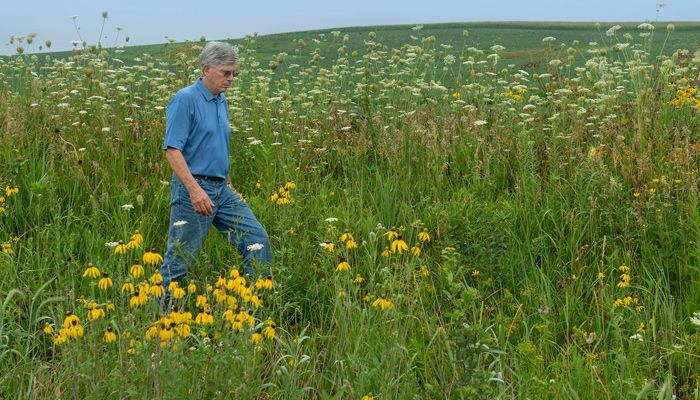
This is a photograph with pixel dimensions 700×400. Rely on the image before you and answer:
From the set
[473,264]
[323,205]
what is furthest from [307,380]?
[323,205]

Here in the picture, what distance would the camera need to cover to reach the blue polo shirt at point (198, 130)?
16.7ft

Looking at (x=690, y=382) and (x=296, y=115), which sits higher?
(x=296, y=115)

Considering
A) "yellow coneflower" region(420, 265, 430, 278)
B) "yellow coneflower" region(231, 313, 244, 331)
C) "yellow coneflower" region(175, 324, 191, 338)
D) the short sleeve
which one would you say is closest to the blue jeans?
the short sleeve

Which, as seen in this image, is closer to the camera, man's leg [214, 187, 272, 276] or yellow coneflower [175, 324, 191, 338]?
Answer: yellow coneflower [175, 324, 191, 338]

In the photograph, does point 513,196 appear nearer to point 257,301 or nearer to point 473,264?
point 473,264

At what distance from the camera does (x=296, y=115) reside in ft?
28.8

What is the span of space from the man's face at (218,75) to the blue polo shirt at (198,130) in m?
0.07

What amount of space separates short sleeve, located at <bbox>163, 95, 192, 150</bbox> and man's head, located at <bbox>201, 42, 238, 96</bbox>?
23 cm

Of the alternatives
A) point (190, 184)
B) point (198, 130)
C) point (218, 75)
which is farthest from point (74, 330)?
point (218, 75)

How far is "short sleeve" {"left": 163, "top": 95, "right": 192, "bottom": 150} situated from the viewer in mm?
5043

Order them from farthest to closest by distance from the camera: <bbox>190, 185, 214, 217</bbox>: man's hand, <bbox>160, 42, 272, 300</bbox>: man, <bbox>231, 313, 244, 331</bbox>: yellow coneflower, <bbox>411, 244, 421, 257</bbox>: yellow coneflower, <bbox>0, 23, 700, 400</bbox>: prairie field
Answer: <bbox>160, 42, 272, 300</bbox>: man, <bbox>190, 185, 214, 217</bbox>: man's hand, <bbox>411, 244, 421, 257</bbox>: yellow coneflower, <bbox>0, 23, 700, 400</bbox>: prairie field, <bbox>231, 313, 244, 331</bbox>: yellow coneflower

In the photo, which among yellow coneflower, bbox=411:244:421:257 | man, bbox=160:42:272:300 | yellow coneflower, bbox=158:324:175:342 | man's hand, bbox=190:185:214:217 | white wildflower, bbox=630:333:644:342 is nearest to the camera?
yellow coneflower, bbox=158:324:175:342

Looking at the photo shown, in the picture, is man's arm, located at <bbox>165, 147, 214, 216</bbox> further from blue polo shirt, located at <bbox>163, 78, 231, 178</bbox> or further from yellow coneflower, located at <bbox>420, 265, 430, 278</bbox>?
yellow coneflower, located at <bbox>420, 265, 430, 278</bbox>

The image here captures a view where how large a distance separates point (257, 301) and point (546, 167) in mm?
4319
